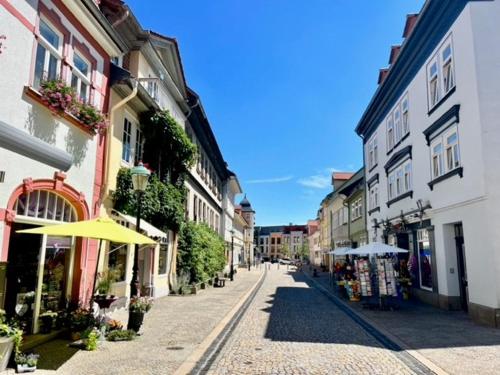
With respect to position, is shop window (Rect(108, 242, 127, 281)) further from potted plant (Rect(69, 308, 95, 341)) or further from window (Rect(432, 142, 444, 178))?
window (Rect(432, 142, 444, 178))

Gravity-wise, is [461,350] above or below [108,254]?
below

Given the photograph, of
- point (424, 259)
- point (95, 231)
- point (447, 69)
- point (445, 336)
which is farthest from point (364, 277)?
point (95, 231)

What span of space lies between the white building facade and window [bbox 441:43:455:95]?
1.4 inches

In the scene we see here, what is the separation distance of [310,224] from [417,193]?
76.4 m

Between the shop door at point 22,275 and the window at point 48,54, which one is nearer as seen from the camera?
the shop door at point 22,275

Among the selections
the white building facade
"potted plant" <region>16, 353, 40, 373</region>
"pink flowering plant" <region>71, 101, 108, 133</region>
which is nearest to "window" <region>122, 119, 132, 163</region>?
"pink flowering plant" <region>71, 101, 108, 133</region>

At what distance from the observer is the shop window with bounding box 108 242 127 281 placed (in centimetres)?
1218

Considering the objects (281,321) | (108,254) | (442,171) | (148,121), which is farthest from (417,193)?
(108,254)

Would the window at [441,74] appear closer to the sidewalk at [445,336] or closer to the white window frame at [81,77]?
the sidewalk at [445,336]

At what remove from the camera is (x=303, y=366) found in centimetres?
693

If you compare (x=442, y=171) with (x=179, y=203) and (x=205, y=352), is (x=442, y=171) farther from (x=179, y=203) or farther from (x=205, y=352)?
(x=205, y=352)

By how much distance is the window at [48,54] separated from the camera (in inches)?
320

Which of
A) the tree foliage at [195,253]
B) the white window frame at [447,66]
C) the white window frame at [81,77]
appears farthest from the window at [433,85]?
the white window frame at [81,77]

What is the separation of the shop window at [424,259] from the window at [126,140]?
11638 mm
